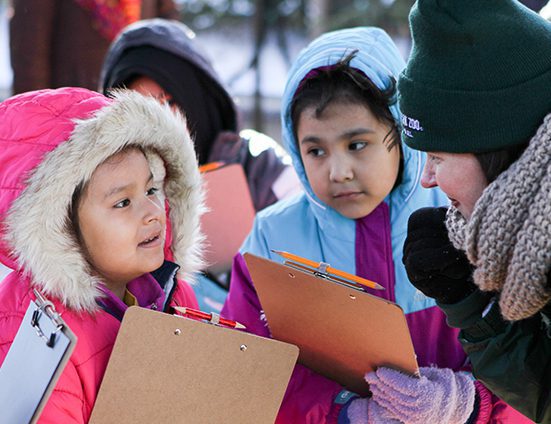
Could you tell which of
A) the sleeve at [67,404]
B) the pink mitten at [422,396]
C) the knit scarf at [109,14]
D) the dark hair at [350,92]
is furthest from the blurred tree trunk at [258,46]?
the sleeve at [67,404]

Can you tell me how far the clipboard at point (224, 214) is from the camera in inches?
95.8

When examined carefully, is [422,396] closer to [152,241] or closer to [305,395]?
[305,395]

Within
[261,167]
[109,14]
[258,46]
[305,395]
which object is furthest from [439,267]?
[258,46]

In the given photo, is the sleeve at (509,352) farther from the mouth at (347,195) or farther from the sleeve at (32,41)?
the sleeve at (32,41)

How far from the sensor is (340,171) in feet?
6.24

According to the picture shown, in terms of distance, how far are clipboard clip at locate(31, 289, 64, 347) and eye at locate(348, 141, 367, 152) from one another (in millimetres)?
826

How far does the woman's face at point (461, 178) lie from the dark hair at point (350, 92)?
551 mm

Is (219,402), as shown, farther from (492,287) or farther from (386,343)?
(492,287)

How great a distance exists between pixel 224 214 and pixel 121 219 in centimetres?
76

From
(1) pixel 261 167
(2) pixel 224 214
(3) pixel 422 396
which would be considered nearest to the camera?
(3) pixel 422 396

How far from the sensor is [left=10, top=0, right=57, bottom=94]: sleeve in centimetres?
363

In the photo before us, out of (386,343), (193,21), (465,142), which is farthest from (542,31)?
(193,21)

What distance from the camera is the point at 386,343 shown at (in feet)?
5.20

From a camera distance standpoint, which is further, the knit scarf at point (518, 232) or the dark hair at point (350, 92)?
the dark hair at point (350, 92)
